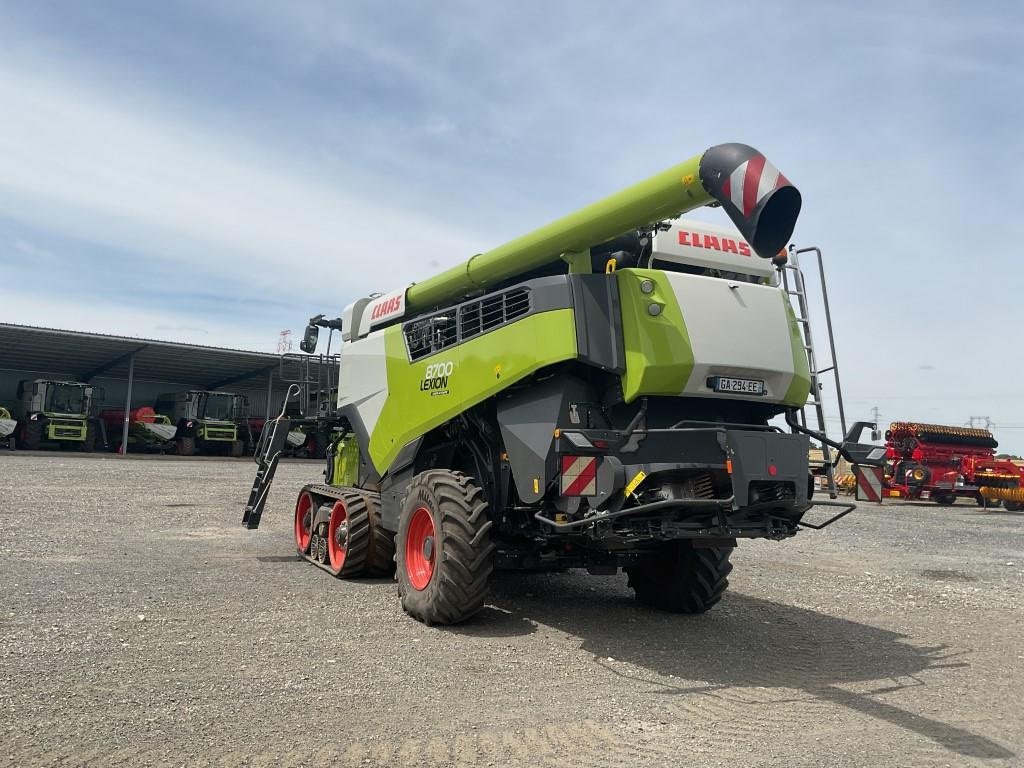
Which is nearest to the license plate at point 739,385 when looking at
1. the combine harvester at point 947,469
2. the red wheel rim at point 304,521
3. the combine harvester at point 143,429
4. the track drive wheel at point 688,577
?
the track drive wheel at point 688,577

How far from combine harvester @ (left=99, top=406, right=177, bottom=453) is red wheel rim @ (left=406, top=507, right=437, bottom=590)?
30303mm

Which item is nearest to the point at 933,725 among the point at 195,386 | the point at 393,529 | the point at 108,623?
the point at 393,529

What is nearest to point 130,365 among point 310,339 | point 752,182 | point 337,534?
point 310,339

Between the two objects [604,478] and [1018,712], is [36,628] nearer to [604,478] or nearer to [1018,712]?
[604,478]

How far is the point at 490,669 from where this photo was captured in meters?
5.49

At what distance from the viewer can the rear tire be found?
30.8m

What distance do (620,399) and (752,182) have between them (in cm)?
184

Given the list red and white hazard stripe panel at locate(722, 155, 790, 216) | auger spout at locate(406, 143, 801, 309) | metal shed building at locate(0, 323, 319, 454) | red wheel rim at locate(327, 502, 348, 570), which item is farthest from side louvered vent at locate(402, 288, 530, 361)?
metal shed building at locate(0, 323, 319, 454)

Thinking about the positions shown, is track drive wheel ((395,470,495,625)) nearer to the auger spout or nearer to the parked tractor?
the auger spout

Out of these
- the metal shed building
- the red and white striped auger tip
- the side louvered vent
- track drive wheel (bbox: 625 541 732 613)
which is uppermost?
the metal shed building

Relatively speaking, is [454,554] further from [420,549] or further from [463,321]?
[463,321]

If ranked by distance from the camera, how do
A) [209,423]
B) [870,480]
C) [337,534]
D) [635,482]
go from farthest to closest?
[209,423] → [337,534] → [870,480] → [635,482]

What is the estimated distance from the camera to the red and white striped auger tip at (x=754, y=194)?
487cm

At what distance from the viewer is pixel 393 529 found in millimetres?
8227
